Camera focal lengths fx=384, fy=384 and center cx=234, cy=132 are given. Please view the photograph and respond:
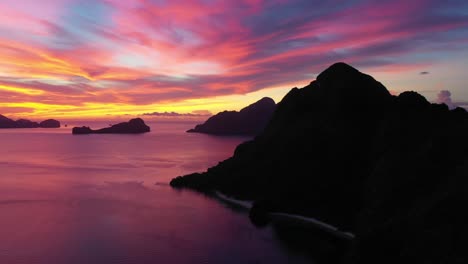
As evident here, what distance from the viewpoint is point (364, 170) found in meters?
80.2

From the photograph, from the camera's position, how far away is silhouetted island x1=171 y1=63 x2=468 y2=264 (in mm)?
39375

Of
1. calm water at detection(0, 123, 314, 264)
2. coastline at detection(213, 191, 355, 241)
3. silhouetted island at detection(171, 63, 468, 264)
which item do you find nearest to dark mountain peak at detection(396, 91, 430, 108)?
silhouetted island at detection(171, 63, 468, 264)

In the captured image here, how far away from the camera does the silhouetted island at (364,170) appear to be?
39.4 m

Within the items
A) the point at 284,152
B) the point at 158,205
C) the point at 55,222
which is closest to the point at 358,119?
the point at 284,152

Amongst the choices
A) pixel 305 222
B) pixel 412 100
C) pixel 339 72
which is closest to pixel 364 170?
pixel 412 100

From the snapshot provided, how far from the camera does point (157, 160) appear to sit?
183125 mm

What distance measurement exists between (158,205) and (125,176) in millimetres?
51461

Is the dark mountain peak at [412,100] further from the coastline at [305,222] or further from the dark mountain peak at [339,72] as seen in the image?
the dark mountain peak at [339,72]

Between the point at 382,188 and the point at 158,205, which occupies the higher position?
the point at 382,188

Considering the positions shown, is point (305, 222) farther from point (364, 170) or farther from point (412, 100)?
point (412, 100)

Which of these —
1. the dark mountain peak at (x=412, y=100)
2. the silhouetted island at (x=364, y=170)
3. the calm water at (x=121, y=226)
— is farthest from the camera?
the dark mountain peak at (x=412, y=100)

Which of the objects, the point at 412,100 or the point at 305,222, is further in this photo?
the point at 412,100

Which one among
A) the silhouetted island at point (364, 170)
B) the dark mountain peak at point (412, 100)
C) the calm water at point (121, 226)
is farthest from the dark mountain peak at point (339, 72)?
the calm water at point (121, 226)

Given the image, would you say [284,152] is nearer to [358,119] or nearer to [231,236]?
[358,119]
